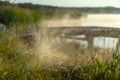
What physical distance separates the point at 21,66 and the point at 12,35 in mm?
2432

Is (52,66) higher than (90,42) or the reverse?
higher

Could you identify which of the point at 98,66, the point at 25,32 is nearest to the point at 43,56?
the point at 98,66

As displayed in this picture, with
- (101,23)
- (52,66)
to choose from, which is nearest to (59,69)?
(52,66)

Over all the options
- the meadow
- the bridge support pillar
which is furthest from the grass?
the bridge support pillar

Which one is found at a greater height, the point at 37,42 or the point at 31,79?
the point at 31,79

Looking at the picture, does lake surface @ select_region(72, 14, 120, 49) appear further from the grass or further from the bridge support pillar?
the grass

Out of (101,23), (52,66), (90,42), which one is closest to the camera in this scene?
(52,66)

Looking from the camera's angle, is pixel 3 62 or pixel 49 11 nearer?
pixel 3 62

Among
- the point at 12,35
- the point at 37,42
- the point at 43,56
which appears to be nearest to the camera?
the point at 43,56

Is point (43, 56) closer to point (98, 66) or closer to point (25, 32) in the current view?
point (98, 66)

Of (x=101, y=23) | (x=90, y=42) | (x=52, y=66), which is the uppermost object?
(x=52, y=66)

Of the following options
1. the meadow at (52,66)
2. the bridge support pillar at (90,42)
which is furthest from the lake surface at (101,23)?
the meadow at (52,66)

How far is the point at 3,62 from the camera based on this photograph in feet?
17.4

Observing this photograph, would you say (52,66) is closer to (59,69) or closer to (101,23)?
(59,69)
